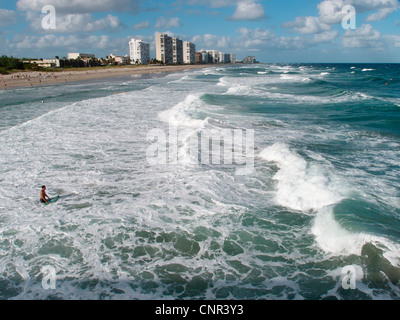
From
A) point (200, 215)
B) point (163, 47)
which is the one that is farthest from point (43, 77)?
point (163, 47)

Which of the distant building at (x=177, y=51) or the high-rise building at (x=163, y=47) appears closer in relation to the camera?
the high-rise building at (x=163, y=47)

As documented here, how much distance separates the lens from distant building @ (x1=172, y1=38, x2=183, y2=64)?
18818 centimetres

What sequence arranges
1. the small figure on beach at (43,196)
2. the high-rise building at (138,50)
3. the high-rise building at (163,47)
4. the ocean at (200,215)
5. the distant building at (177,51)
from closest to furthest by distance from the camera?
1. the ocean at (200,215)
2. the small figure on beach at (43,196)
3. the high-rise building at (163,47)
4. the high-rise building at (138,50)
5. the distant building at (177,51)

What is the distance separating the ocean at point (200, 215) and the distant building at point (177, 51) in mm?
185917

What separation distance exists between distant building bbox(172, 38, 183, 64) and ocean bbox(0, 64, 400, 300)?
18592 centimetres

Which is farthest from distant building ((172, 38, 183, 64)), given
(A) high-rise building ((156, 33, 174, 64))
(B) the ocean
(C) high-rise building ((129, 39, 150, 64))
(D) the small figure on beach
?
(D) the small figure on beach

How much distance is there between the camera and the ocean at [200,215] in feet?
18.2

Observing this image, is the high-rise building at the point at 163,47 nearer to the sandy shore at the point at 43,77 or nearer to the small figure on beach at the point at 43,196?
the sandy shore at the point at 43,77

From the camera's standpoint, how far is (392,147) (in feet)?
45.3

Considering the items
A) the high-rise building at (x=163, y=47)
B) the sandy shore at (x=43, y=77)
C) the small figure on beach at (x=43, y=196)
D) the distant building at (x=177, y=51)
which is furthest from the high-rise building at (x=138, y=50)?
the small figure on beach at (x=43, y=196)

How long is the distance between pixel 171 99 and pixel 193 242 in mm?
23692

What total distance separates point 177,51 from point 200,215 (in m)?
197

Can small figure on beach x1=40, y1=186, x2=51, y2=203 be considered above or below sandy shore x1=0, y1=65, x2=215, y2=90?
below

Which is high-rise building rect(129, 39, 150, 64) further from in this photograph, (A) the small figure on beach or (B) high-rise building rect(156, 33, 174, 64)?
(A) the small figure on beach
